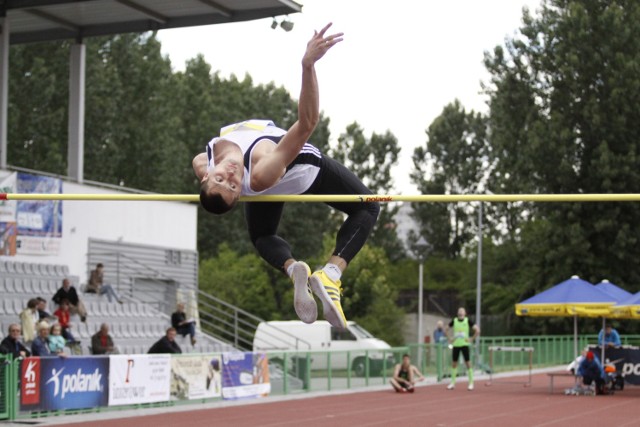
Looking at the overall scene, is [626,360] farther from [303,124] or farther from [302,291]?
[303,124]

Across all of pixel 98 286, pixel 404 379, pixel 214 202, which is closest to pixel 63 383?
pixel 98 286

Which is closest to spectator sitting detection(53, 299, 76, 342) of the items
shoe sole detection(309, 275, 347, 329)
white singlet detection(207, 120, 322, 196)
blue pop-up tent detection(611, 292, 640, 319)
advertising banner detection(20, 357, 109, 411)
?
advertising banner detection(20, 357, 109, 411)

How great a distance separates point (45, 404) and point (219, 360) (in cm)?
441

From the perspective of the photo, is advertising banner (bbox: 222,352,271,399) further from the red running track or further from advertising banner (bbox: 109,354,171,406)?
advertising banner (bbox: 109,354,171,406)

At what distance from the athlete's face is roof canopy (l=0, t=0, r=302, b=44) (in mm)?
15451

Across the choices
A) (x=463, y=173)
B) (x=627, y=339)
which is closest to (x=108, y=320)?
(x=627, y=339)

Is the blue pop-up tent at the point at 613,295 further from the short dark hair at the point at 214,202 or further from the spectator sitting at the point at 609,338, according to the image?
the short dark hair at the point at 214,202

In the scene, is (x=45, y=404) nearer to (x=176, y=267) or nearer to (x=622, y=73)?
(x=176, y=267)

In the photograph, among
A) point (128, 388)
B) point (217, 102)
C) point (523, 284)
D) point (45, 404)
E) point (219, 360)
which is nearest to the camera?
point (45, 404)

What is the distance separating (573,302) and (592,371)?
59.9 inches

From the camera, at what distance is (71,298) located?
20.0 meters

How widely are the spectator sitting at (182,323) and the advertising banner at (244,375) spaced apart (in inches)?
78.5

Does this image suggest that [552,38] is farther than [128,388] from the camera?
Yes

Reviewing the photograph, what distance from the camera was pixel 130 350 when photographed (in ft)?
70.0
